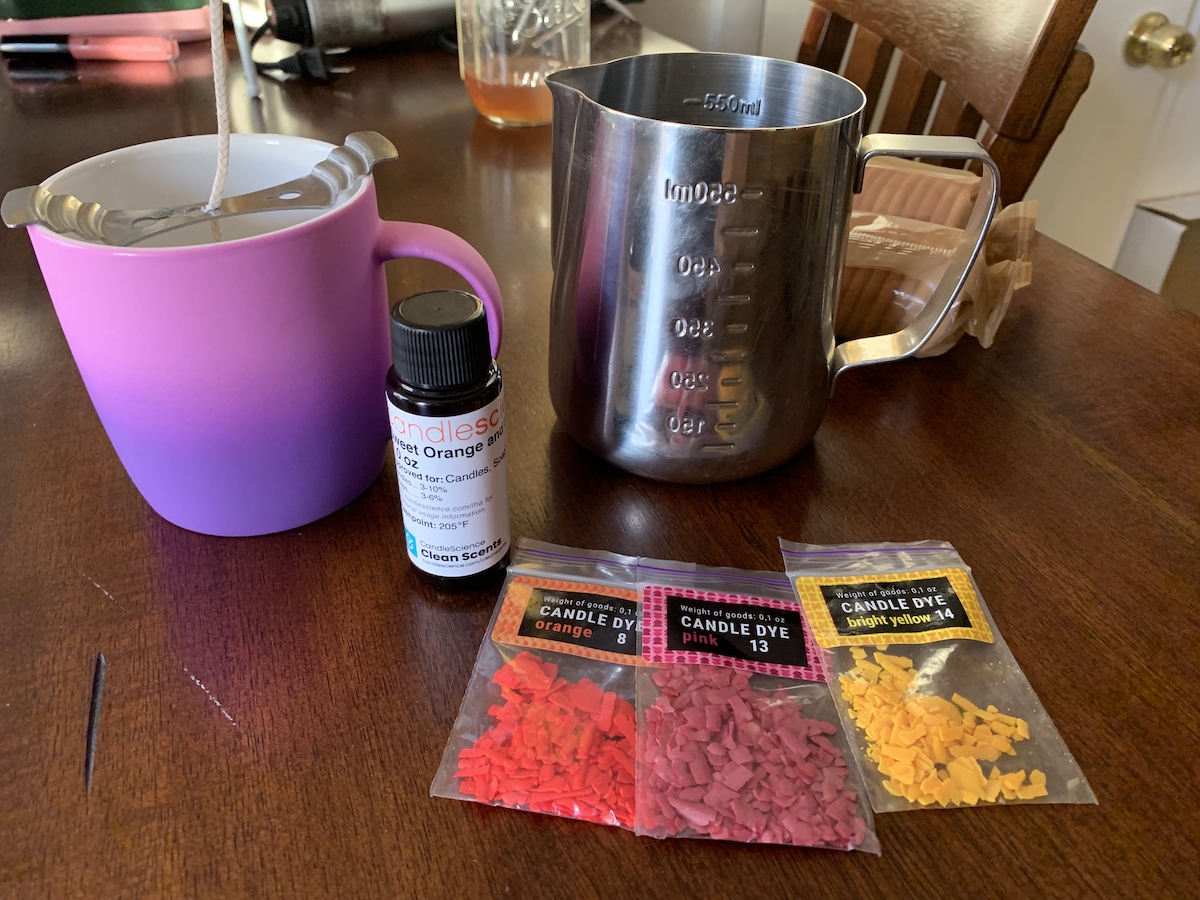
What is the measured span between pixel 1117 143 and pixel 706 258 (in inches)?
59.1

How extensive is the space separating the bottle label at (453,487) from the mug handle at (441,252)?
5 cm

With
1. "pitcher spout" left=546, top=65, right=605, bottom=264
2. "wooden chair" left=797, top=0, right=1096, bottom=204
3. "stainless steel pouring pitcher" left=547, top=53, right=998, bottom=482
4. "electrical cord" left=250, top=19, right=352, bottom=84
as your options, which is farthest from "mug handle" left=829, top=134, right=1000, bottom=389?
"electrical cord" left=250, top=19, right=352, bottom=84

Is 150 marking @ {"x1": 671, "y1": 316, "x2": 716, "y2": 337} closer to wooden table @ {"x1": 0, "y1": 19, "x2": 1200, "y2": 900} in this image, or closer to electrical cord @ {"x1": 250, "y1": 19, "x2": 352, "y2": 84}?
wooden table @ {"x1": 0, "y1": 19, "x2": 1200, "y2": 900}

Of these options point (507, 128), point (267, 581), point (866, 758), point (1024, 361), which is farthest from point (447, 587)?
point (507, 128)

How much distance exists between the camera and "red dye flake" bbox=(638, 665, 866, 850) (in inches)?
11.4

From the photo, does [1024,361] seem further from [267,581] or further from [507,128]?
[507,128]

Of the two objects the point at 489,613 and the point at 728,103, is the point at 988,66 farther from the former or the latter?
the point at 489,613

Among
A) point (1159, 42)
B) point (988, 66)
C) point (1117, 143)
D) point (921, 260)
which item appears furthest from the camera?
point (1117, 143)

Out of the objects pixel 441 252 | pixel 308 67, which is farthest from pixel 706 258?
pixel 308 67

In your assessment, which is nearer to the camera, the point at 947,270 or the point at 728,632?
the point at 728,632

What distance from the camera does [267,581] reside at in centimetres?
38

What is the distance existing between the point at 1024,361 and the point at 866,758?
33 centimetres

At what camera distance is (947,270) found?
1.60 ft

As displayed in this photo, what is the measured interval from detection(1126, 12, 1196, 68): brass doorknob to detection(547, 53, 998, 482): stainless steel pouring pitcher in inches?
50.8
